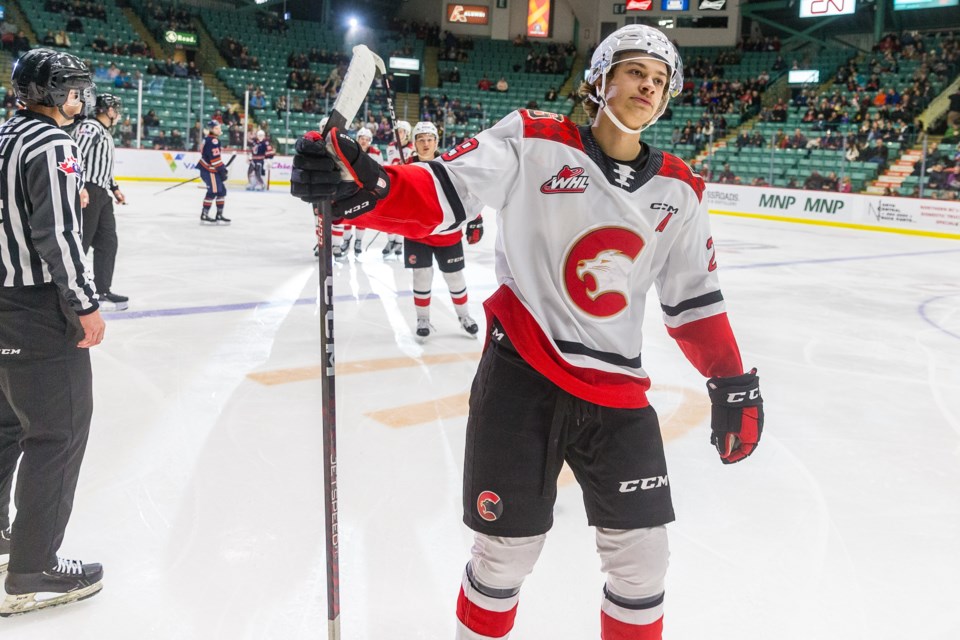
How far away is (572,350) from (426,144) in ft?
14.6

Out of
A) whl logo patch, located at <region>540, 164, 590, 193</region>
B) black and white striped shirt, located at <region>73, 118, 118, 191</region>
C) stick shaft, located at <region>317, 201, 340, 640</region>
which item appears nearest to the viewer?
stick shaft, located at <region>317, 201, 340, 640</region>

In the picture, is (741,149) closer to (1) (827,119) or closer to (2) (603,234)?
(1) (827,119)

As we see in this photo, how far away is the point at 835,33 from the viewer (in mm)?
25266

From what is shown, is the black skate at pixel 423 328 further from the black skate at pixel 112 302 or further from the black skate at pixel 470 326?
the black skate at pixel 112 302

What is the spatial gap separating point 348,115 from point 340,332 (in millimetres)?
4101

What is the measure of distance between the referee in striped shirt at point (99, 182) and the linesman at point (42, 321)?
316 centimetres

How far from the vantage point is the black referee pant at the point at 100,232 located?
16.9 feet

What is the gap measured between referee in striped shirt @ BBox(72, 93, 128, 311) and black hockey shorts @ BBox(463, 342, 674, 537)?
411 centimetres

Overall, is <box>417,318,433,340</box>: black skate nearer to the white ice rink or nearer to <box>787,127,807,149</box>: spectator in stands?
the white ice rink

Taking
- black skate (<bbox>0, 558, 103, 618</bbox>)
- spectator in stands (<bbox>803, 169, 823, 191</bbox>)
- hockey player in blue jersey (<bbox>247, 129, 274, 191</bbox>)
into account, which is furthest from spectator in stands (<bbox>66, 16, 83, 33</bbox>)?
black skate (<bbox>0, 558, 103, 618</bbox>)

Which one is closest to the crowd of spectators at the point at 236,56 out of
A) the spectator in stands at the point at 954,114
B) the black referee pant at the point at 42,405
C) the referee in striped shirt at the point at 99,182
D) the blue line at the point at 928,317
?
the spectator in stands at the point at 954,114

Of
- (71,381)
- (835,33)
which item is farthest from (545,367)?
(835,33)

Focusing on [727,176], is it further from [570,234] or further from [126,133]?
[570,234]

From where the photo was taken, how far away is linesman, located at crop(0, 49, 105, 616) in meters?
1.97
